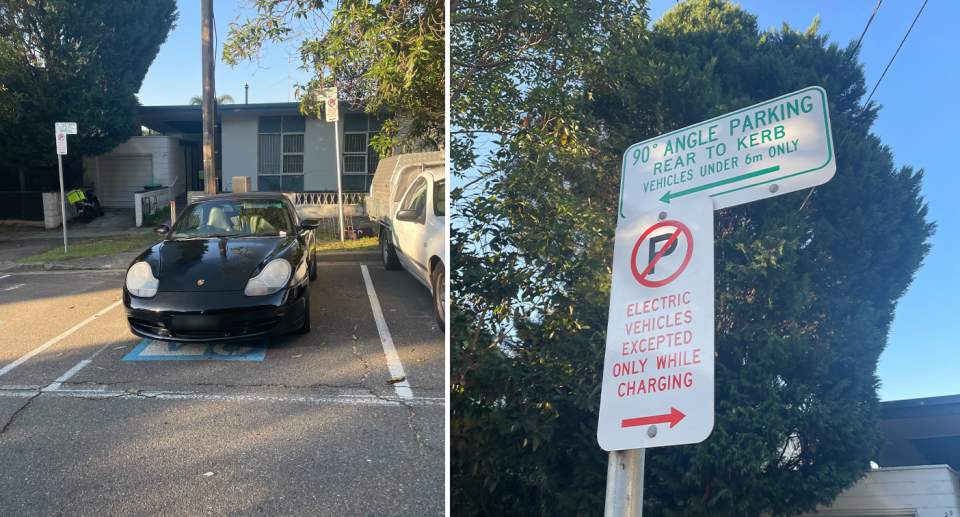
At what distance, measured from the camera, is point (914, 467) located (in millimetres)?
1258

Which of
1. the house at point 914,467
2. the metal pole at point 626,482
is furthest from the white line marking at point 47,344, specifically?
the house at point 914,467

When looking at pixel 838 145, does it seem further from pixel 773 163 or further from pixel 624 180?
pixel 624 180

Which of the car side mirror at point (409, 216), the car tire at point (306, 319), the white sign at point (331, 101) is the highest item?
the white sign at point (331, 101)

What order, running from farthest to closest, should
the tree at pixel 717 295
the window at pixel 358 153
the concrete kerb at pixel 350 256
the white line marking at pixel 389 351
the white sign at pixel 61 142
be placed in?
the window at pixel 358 153 < the white sign at pixel 61 142 < the concrete kerb at pixel 350 256 < the white line marking at pixel 389 351 < the tree at pixel 717 295

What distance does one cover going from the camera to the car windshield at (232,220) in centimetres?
570

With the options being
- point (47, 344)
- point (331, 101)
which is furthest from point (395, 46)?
point (331, 101)

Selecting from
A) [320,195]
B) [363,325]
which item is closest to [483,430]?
[363,325]

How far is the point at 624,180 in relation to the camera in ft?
4.53

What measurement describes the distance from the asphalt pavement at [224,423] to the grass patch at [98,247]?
163 inches

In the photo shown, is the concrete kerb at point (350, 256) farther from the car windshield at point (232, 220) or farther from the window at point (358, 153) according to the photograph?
the window at point (358, 153)

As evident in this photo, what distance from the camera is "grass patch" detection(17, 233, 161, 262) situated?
31.1 feet

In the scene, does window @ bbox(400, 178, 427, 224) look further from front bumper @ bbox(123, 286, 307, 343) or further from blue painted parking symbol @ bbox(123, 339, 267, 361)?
blue painted parking symbol @ bbox(123, 339, 267, 361)

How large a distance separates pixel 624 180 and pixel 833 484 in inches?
34.4

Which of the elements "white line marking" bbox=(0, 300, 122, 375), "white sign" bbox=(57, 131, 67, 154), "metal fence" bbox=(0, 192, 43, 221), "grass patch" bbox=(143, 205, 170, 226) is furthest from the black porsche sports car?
"metal fence" bbox=(0, 192, 43, 221)
